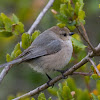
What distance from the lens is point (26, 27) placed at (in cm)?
668

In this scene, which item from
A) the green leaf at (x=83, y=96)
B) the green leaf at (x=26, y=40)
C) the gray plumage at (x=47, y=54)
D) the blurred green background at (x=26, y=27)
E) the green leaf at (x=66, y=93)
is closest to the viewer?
the green leaf at (x=66, y=93)

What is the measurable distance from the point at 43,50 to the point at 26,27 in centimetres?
280

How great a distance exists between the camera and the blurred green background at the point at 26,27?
16.9 feet

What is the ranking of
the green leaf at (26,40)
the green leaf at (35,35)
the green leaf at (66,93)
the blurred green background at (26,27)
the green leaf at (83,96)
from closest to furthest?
the green leaf at (66,93) < the green leaf at (83,96) < the green leaf at (26,40) < the green leaf at (35,35) < the blurred green background at (26,27)

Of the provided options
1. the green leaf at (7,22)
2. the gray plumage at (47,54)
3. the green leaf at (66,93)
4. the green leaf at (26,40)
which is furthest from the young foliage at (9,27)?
the green leaf at (66,93)

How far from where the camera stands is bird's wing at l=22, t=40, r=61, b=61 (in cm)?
381

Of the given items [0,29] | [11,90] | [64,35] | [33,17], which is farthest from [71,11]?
[11,90]

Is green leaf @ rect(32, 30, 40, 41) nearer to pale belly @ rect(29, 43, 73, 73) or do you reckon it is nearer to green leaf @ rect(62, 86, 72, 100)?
pale belly @ rect(29, 43, 73, 73)

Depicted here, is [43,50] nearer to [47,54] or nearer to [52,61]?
[47,54]

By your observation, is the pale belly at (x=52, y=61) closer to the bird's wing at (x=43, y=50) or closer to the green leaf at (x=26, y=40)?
the bird's wing at (x=43, y=50)

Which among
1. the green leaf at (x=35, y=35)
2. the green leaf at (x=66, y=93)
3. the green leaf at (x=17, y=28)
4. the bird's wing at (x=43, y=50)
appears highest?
the green leaf at (x=17, y=28)

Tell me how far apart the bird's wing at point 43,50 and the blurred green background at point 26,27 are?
3.49ft

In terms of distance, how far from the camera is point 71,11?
268 cm

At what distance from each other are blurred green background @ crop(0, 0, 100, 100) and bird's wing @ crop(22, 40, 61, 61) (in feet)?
3.49
